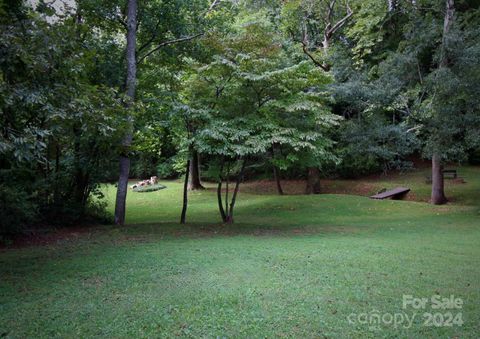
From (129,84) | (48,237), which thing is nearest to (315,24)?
(129,84)

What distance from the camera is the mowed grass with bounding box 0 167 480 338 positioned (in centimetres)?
356

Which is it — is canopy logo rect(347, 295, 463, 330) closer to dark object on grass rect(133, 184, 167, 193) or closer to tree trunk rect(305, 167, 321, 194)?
tree trunk rect(305, 167, 321, 194)

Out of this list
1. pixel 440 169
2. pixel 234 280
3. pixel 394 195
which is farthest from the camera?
pixel 394 195

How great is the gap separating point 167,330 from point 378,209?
12331mm

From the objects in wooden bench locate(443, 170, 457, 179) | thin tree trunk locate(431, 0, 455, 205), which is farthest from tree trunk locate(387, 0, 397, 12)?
wooden bench locate(443, 170, 457, 179)

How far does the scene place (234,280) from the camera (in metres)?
4.95

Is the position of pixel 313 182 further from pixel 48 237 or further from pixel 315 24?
pixel 48 237

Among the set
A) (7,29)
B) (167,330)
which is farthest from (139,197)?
(167,330)

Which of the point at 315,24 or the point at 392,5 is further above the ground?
the point at 315,24

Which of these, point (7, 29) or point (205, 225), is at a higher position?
point (7, 29)

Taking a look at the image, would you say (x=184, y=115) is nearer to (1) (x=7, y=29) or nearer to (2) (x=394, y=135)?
(1) (x=7, y=29)

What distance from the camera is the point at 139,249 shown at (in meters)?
7.18

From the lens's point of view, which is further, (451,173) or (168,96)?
(451,173)

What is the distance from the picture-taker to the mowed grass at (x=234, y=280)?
11.7 ft
